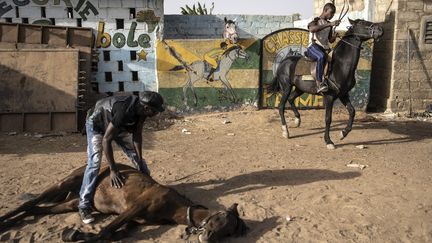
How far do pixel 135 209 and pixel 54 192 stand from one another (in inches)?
46.3

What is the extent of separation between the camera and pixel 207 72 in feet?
36.1

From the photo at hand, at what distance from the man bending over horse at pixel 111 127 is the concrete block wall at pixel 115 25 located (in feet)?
20.9

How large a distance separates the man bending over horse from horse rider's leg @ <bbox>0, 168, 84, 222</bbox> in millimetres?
290

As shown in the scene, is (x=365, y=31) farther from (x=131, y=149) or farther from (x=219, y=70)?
(x=131, y=149)

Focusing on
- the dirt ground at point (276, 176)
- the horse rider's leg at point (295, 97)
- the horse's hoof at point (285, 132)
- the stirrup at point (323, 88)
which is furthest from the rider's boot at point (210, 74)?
the stirrup at point (323, 88)

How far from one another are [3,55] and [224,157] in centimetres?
592

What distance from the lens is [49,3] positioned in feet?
35.0

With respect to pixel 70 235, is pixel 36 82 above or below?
above

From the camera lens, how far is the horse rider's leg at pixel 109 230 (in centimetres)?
401

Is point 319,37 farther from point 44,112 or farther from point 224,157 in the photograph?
point 44,112

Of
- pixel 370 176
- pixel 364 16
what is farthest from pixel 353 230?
pixel 364 16

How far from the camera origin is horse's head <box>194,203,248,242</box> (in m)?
3.92

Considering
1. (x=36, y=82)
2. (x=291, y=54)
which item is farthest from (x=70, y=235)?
(x=291, y=54)

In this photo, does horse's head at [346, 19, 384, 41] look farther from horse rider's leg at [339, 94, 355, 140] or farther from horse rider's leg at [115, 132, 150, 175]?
horse rider's leg at [115, 132, 150, 175]
